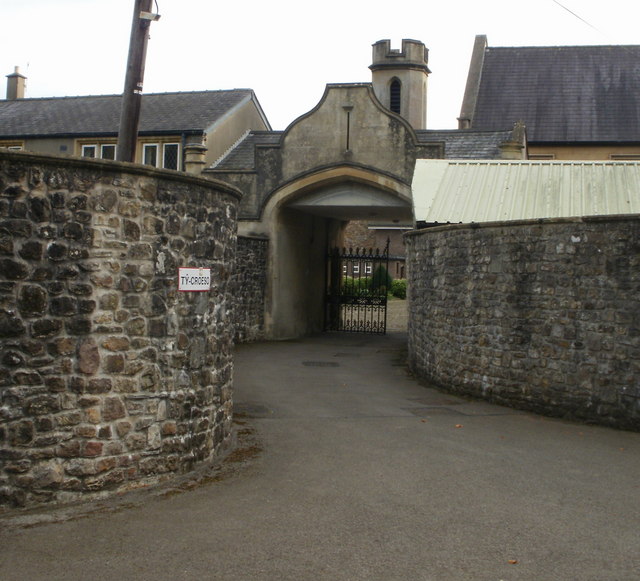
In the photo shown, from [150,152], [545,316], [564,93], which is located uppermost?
[564,93]

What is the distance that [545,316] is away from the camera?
11727mm

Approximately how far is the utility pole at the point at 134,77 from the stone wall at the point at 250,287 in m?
12.1

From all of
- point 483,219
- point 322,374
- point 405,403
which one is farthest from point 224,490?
point 483,219

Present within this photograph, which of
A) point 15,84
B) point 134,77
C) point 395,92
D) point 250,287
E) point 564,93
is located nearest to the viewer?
point 134,77

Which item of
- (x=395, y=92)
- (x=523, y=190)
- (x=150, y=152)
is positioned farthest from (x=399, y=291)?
(x=523, y=190)

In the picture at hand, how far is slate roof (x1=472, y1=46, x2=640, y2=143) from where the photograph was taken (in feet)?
115

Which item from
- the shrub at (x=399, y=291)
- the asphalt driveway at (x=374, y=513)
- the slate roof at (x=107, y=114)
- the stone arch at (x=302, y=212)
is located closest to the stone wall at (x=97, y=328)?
the asphalt driveway at (x=374, y=513)

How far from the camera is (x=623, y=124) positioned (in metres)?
34.5

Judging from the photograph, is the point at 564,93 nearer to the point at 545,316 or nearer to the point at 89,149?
the point at 89,149

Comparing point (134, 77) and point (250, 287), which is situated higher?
point (134, 77)

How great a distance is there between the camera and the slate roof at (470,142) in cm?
2381

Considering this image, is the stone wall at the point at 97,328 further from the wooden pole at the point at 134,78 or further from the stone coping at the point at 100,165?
the wooden pole at the point at 134,78

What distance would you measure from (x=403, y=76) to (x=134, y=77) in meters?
32.4

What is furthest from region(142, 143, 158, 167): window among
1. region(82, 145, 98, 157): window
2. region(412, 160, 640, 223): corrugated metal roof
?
region(412, 160, 640, 223): corrugated metal roof
